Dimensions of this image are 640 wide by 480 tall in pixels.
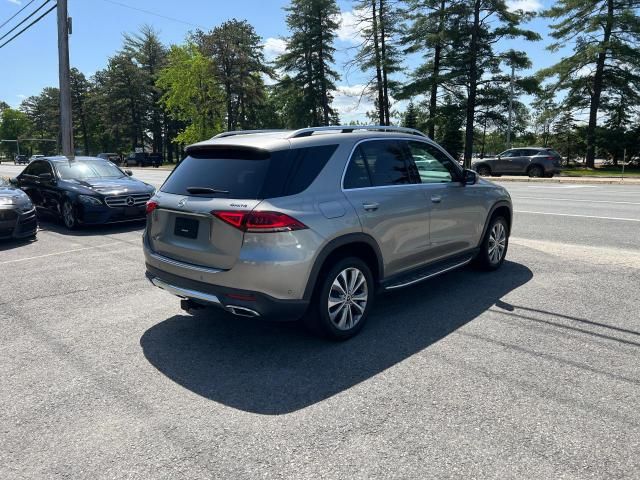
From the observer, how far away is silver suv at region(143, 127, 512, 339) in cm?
369

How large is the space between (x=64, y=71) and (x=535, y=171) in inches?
929

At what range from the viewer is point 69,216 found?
10.2 m

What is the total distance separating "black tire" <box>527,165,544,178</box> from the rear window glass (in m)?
26.4

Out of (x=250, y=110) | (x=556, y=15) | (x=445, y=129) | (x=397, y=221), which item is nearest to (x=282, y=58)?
(x=250, y=110)

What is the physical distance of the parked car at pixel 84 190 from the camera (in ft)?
32.5

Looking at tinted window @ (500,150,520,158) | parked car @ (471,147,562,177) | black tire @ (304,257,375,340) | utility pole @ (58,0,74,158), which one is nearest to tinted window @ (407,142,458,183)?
black tire @ (304,257,375,340)

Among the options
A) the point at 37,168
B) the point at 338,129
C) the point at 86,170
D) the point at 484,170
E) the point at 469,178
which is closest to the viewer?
the point at 338,129

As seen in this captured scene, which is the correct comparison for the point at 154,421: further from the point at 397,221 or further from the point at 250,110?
the point at 250,110

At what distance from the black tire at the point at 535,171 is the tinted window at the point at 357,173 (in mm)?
26115

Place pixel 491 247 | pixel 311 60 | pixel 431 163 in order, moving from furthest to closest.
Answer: pixel 311 60 → pixel 491 247 → pixel 431 163

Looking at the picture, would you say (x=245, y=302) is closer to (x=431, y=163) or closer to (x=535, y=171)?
(x=431, y=163)

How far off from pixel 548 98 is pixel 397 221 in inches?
1572

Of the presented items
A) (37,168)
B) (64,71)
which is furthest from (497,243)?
(64,71)

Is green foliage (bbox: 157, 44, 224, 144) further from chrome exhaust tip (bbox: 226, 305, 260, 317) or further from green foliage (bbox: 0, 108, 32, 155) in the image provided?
green foliage (bbox: 0, 108, 32, 155)
